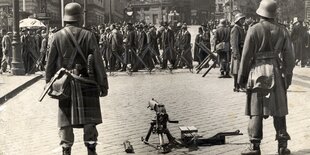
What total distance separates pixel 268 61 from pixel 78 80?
2.43m

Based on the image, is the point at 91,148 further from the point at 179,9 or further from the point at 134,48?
the point at 179,9

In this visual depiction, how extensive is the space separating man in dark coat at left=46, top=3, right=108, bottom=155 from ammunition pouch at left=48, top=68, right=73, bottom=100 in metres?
0.06

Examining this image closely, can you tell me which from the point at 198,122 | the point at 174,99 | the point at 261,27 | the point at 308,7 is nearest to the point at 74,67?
the point at 261,27

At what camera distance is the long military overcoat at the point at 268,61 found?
260 inches

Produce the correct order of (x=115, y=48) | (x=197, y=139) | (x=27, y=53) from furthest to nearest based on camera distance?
(x=115, y=48) < (x=27, y=53) < (x=197, y=139)

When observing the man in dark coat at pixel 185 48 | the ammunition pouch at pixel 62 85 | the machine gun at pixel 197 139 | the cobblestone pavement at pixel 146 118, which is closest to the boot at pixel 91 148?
the ammunition pouch at pixel 62 85

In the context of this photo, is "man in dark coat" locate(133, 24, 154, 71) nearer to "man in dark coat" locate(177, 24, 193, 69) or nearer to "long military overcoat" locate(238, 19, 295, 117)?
"man in dark coat" locate(177, 24, 193, 69)

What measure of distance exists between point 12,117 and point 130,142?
349cm

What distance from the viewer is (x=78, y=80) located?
614 centimetres

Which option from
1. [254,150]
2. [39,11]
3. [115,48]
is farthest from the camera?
[39,11]

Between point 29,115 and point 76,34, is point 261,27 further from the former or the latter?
point 29,115

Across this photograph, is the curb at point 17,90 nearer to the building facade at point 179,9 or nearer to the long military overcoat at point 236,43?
the long military overcoat at point 236,43

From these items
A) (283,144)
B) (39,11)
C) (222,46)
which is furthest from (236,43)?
(39,11)

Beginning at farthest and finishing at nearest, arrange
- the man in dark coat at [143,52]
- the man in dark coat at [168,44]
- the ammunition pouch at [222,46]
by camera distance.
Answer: the man in dark coat at [168,44] → the man in dark coat at [143,52] → the ammunition pouch at [222,46]
